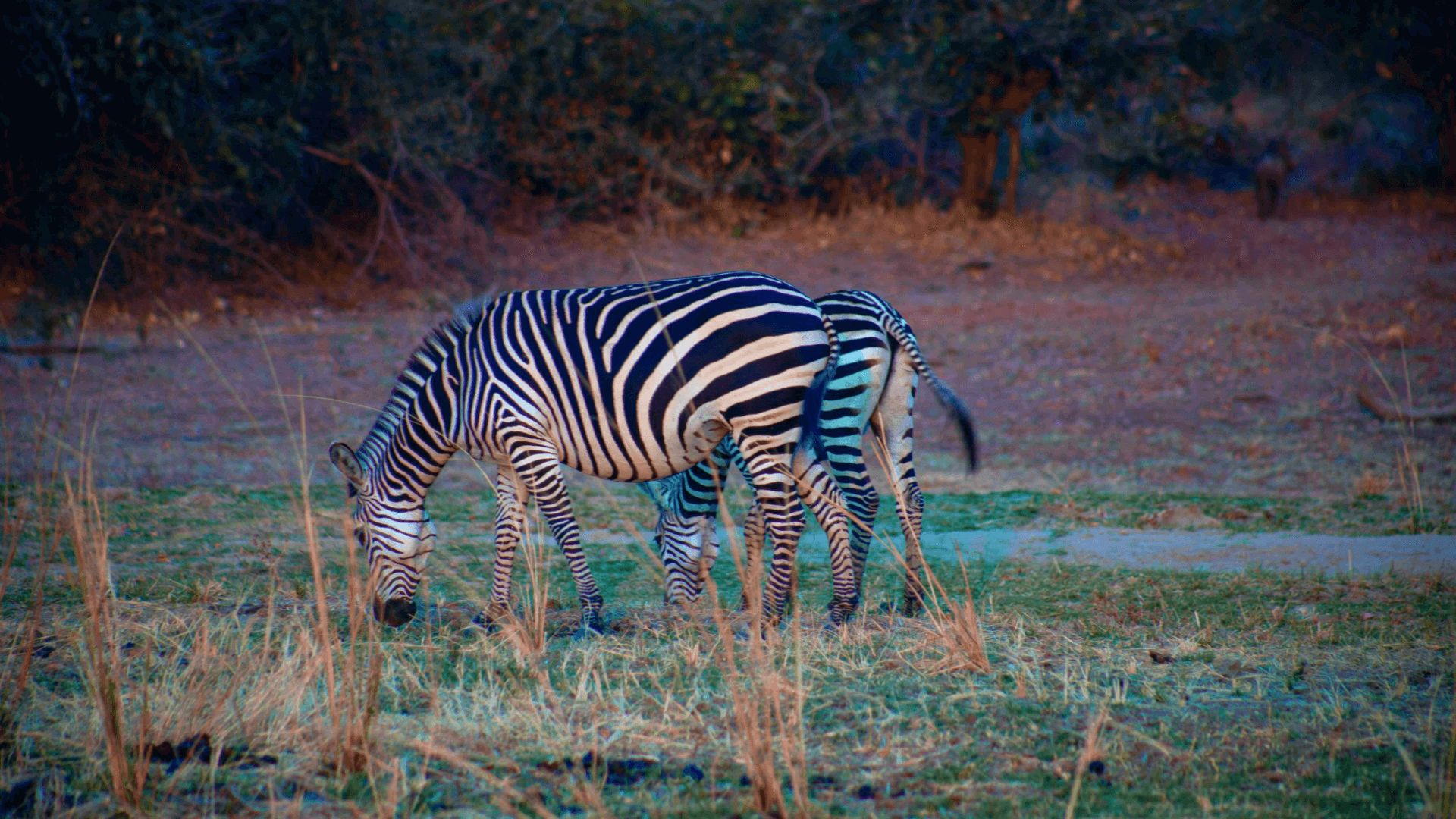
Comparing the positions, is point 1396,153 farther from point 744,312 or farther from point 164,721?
point 164,721

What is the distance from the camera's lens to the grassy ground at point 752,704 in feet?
10.6

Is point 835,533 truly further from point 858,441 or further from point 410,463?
point 410,463

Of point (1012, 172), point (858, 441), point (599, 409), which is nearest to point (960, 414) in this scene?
point (858, 441)

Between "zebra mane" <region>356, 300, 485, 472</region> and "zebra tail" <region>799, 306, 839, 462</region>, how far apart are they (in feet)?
5.25

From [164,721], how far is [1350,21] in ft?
63.7

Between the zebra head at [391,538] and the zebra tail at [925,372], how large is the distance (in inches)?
91.4

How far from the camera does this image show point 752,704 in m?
3.32

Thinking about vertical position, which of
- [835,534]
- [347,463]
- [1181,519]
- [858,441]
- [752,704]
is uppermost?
[858,441]

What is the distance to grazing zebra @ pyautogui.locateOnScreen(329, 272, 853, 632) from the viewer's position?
4.95m

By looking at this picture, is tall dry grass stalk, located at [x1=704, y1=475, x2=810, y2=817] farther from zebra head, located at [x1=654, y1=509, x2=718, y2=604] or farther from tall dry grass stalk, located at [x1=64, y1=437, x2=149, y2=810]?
tall dry grass stalk, located at [x1=64, y1=437, x2=149, y2=810]

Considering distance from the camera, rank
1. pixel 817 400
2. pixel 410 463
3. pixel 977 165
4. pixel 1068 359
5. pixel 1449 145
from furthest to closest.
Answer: pixel 1449 145, pixel 977 165, pixel 1068 359, pixel 410 463, pixel 817 400

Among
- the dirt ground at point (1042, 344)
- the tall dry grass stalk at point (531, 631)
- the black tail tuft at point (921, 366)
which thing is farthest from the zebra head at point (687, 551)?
the dirt ground at point (1042, 344)

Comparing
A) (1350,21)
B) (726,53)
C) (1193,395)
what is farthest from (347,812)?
(1350,21)

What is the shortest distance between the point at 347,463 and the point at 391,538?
0.43 metres
